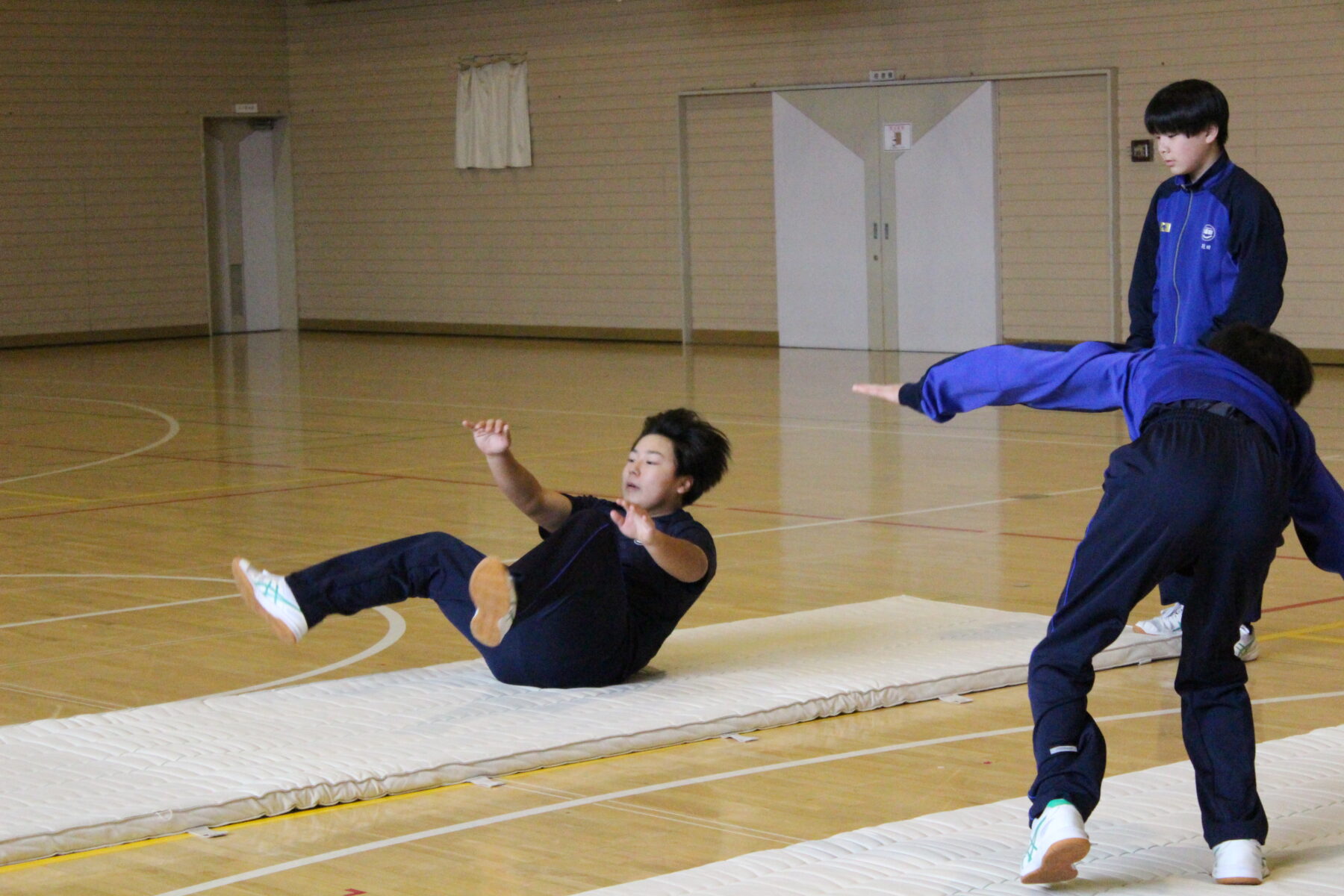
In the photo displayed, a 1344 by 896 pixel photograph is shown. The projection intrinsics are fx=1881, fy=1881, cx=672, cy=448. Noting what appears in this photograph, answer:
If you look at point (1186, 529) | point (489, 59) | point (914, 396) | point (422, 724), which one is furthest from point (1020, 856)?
point (489, 59)

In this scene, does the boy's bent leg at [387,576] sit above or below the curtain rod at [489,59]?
below

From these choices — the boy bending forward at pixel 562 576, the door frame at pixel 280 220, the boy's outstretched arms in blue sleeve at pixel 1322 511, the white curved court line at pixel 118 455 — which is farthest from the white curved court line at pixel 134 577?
the door frame at pixel 280 220

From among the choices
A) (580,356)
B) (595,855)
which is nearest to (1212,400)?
(595,855)

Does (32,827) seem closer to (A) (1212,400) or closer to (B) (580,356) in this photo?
(A) (1212,400)

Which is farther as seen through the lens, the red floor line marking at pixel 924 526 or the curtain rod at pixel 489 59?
the curtain rod at pixel 489 59

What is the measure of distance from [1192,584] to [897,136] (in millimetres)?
12505

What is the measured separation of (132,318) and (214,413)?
24.5ft

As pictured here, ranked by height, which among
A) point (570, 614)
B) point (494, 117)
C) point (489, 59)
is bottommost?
point (570, 614)

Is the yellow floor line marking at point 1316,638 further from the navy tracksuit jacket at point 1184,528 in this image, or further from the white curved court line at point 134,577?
the white curved court line at point 134,577

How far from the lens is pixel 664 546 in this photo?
399 centimetres

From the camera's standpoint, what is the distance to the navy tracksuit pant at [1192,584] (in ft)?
9.21

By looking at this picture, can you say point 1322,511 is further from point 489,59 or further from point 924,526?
point 489,59

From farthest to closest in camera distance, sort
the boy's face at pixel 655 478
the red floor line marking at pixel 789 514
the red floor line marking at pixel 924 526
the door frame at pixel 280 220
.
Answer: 1. the door frame at pixel 280 220
2. the red floor line marking at pixel 789 514
3. the red floor line marking at pixel 924 526
4. the boy's face at pixel 655 478

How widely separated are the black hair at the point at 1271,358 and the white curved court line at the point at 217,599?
2446 mm
